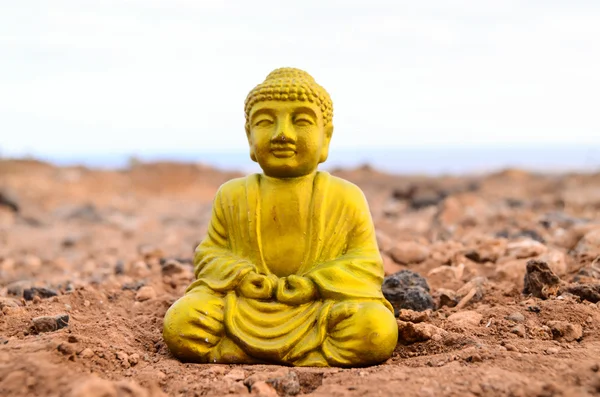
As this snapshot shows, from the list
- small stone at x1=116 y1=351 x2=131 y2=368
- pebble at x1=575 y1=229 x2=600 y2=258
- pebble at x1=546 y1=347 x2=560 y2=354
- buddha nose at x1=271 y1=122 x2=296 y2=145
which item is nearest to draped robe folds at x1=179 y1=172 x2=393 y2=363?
buddha nose at x1=271 y1=122 x2=296 y2=145

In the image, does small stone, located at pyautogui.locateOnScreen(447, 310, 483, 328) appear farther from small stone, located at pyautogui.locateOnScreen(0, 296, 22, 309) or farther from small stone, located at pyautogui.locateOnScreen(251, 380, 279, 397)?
small stone, located at pyautogui.locateOnScreen(0, 296, 22, 309)

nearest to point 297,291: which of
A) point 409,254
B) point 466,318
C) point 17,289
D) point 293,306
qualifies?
point 293,306

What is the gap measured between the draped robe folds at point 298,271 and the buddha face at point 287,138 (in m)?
0.23

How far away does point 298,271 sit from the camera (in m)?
4.52

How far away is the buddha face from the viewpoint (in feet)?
14.5

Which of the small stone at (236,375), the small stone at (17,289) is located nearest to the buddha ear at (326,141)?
the small stone at (236,375)

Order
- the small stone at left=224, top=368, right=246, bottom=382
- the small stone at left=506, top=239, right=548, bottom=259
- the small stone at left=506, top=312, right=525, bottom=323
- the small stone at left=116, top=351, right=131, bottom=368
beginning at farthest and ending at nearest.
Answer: the small stone at left=506, top=239, right=548, bottom=259
the small stone at left=506, top=312, right=525, bottom=323
the small stone at left=116, top=351, right=131, bottom=368
the small stone at left=224, top=368, right=246, bottom=382

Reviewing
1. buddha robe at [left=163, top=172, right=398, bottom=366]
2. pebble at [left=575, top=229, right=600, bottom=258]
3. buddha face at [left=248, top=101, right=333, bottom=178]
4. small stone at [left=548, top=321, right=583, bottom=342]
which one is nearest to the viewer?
buddha robe at [left=163, top=172, right=398, bottom=366]

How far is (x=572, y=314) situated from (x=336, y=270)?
1.68 m

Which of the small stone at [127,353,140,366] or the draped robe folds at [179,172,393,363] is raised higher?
the draped robe folds at [179,172,393,363]

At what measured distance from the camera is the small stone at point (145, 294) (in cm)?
555

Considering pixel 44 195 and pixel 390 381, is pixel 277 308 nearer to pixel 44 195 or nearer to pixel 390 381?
pixel 390 381

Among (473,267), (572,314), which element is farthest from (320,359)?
(473,267)

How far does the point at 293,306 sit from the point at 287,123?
1199mm
